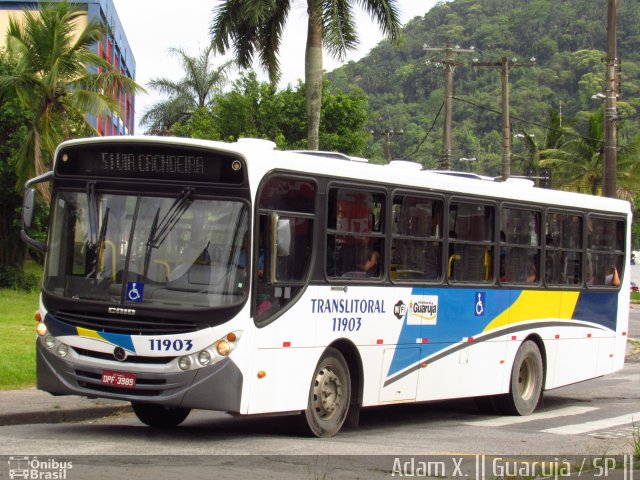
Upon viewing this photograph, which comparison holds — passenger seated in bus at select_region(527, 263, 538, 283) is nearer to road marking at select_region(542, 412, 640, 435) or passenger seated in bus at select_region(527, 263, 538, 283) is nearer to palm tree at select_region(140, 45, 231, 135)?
road marking at select_region(542, 412, 640, 435)

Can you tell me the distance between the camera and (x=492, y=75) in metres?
115

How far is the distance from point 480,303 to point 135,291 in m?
5.39

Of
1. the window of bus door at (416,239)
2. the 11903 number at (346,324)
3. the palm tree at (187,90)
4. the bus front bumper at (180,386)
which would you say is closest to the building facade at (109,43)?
the palm tree at (187,90)

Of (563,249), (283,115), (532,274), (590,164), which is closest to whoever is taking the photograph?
(532,274)

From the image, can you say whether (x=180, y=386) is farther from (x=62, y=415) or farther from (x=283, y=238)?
(x=62, y=415)

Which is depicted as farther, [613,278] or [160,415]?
[613,278]

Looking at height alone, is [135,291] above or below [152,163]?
below

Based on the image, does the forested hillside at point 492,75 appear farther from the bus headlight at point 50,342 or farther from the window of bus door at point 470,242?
the bus headlight at point 50,342

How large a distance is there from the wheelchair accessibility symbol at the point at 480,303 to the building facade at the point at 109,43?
90.9 feet

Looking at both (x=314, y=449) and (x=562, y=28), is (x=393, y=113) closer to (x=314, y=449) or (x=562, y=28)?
(x=562, y=28)

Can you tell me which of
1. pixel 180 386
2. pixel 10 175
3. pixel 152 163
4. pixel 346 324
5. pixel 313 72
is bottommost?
pixel 180 386

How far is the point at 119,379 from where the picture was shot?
417 inches

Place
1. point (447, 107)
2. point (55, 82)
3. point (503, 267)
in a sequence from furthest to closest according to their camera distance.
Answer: point (447, 107) < point (55, 82) < point (503, 267)

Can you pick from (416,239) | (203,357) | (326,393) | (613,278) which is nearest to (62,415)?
(203,357)
